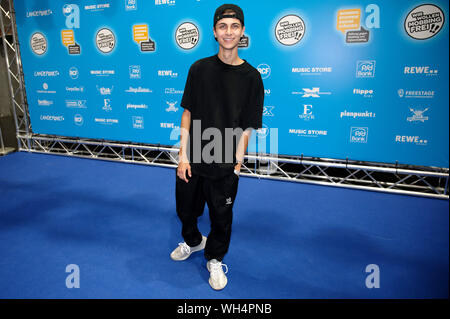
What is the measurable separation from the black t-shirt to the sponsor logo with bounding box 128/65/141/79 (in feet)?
11.4

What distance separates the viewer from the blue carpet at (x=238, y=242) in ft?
7.93

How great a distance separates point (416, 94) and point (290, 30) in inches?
79.4

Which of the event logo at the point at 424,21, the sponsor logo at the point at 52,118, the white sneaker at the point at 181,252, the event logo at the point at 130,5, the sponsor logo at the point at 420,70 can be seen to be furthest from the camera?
the sponsor logo at the point at 52,118

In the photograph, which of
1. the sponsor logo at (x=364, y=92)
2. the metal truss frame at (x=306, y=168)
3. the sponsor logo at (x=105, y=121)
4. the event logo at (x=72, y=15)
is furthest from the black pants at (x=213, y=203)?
the event logo at (x=72, y=15)

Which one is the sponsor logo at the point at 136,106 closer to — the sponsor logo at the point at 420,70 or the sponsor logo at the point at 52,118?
the sponsor logo at the point at 52,118

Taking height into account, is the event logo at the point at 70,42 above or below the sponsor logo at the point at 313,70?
above

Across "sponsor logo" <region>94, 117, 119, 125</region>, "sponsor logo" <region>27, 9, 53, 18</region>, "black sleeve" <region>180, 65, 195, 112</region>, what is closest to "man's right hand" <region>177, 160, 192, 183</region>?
"black sleeve" <region>180, 65, 195, 112</region>

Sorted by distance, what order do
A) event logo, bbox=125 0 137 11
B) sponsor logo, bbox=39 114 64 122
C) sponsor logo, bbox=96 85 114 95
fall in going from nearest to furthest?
event logo, bbox=125 0 137 11
sponsor logo, bbox=96 85 114 95
sponsor logo, bbox=39 114 64 122

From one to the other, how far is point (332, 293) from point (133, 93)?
468cm

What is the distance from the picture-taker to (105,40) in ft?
17.7

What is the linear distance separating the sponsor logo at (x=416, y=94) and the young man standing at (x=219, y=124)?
293 cm

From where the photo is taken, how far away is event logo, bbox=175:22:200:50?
4805 millimetres

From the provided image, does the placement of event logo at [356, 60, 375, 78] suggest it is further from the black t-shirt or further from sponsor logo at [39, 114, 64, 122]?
sponsor logo at [39, 114, 64, 122]
